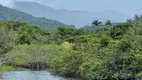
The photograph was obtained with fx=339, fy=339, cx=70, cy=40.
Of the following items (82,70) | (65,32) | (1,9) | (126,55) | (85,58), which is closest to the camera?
(126,55)

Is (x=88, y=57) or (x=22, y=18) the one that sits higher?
(x=22, y=18)

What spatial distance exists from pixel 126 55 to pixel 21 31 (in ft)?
169

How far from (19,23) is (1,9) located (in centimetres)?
11276

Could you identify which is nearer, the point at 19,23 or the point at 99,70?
the point at 99,70

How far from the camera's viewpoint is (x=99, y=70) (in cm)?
2909

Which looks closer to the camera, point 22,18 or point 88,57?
point 88,57

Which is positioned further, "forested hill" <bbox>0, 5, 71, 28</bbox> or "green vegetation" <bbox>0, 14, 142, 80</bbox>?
"forested hill" <bbox>0, 5, 71, 28</bbox>

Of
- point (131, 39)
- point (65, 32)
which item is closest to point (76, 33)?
point (65, 32)

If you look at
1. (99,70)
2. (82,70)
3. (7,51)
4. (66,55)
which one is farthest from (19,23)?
(99,70)

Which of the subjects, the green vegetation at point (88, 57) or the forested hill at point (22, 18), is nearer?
the green vegetation at point (88, 57)

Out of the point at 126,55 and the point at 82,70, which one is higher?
the point at 126,55

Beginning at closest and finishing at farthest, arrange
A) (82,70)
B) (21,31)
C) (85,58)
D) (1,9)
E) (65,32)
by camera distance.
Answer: (82,70) → (85,58) → (21,31) → (65,32) → (1,9)

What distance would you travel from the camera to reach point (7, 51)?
5166 cm

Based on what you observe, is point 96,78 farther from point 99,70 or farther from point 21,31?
point 21,31
